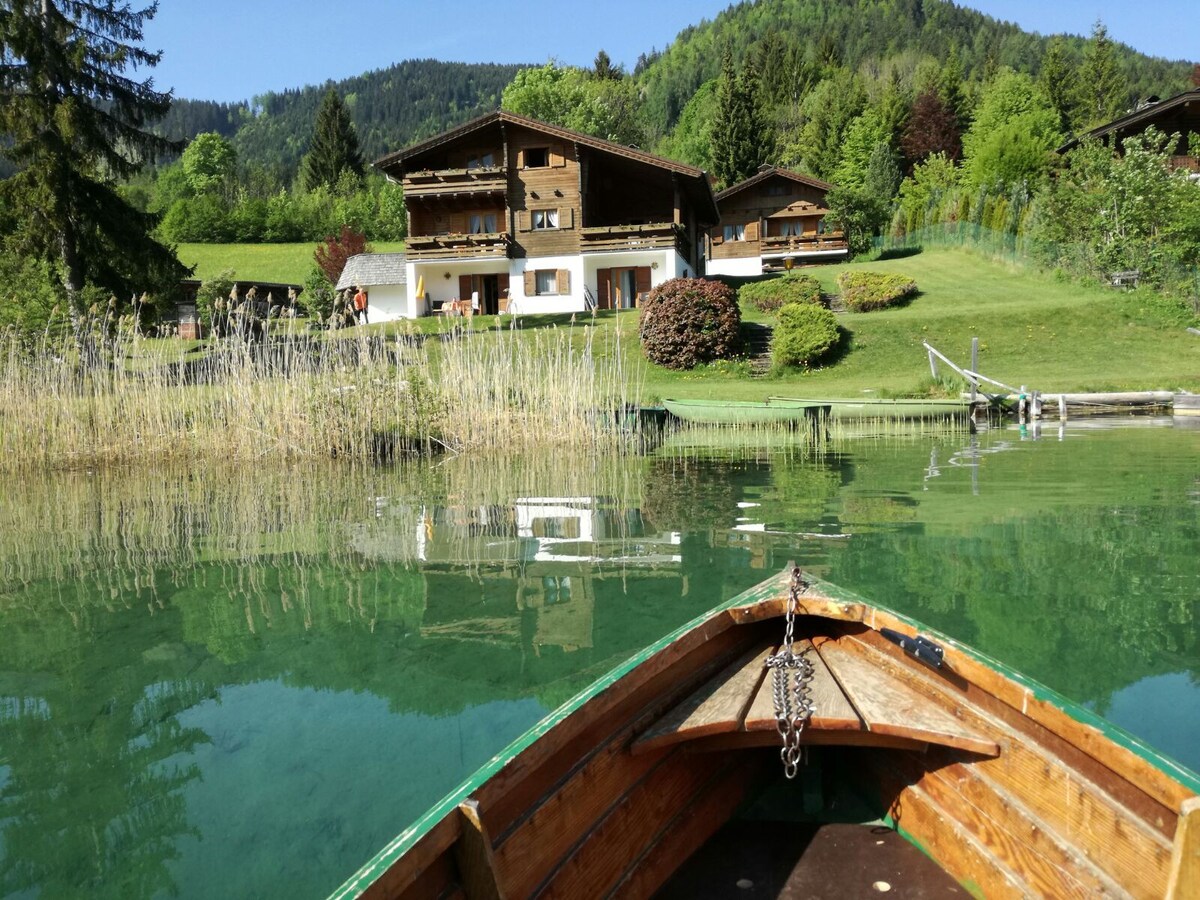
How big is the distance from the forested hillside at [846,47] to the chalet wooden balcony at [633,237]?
174ft

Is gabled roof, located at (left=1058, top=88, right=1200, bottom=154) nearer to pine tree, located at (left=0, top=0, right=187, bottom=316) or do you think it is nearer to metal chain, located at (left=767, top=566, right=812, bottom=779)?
pine tree, located at (left=0, top=0, right=187, bottom=316)

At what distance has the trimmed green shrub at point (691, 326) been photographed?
24.2m

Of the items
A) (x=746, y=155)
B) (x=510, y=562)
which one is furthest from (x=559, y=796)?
(x=746, y=155)

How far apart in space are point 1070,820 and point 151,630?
17.2 ft

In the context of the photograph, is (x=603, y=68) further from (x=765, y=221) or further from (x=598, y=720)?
(x=598, y=720)

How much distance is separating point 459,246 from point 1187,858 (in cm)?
3331

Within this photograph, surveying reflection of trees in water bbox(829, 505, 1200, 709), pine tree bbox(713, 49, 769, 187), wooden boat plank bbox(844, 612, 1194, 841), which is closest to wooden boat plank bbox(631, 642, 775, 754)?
wooden boat plank bbox(844, 612, 1194, 841)

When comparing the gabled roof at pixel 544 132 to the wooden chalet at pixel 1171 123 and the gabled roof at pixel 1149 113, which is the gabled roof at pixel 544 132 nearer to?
the wooden chalet at pixel 1171 123

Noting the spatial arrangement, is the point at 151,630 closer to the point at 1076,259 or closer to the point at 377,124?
the point at 1076,259

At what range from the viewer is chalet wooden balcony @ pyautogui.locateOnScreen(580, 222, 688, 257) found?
3322 cm

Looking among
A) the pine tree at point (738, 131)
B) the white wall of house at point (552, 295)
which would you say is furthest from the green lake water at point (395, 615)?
the pine tree at point (738, 131)

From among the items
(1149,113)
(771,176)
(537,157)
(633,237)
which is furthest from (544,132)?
(1149,113)

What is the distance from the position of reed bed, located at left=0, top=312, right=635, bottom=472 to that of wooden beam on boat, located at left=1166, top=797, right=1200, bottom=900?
439 inches

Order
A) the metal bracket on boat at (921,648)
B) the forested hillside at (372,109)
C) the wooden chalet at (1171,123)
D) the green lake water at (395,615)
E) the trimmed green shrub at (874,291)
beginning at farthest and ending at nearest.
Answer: the forested hillside at (372,109) < the wooden chalet at (1171,123) < the trimmed green shrub at (874,291) < the green lake water at (395,615) < the metal bracket on boat at (921,648)
